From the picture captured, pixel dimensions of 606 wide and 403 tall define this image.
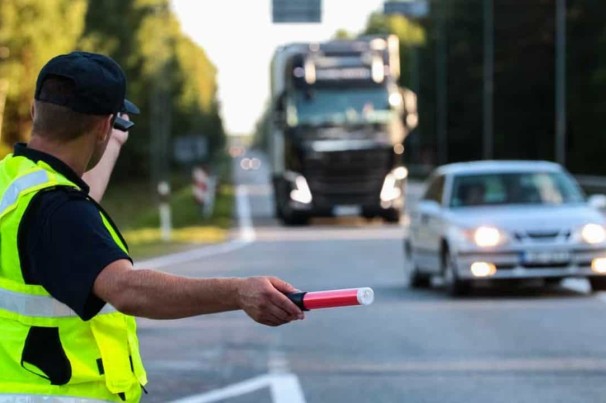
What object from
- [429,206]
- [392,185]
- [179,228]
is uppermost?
[429,206]

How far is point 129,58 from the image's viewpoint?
81750 millimetres

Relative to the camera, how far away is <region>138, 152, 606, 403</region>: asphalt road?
8.86 meters

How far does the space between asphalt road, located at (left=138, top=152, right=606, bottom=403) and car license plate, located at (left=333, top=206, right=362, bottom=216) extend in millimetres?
13582

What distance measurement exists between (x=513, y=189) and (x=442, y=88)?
238 ft

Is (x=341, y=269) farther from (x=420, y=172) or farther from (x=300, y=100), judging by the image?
(x=420, y=172)

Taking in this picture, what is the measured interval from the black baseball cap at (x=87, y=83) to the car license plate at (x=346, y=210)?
28.6m

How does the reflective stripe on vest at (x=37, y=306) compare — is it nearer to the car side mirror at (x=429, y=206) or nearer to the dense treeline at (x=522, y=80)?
the car side mirror at (x=429, y=206)

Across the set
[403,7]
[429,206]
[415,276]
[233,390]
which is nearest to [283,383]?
[233,390]

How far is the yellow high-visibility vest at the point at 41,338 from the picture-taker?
3.03m

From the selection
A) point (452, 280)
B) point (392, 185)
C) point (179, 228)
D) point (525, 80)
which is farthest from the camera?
point (525, 80)

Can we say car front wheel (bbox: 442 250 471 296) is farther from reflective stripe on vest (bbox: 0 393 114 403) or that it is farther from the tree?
the tree

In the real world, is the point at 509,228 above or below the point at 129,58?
above

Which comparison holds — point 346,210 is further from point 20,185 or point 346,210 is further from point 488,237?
point 20,185

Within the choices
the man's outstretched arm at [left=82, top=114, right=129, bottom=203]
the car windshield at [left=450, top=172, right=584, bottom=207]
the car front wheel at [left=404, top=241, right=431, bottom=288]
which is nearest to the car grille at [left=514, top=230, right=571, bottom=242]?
the car windshield at [left=450, top=172, right=584, bottom=207]
